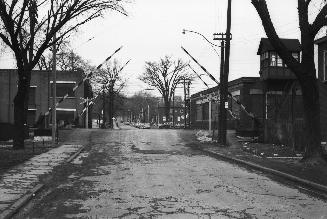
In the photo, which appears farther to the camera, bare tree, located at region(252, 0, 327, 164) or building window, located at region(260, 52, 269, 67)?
building window, located at region(260, 52, 269, 67)

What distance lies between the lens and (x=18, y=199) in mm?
10516

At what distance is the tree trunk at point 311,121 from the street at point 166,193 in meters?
2.41

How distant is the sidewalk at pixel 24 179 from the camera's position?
1015cm

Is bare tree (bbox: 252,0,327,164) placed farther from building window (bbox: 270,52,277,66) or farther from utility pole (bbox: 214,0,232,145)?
building window (bbox: 270,52,277,66)

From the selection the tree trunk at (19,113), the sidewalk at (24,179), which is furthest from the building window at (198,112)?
the sidewalk at (24,179)

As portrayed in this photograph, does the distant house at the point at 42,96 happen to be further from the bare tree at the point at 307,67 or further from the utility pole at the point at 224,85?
the bare tree at the point at 307,67

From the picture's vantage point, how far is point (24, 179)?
13945mm

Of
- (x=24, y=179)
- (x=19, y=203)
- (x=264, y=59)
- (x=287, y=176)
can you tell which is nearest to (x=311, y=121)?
(x=287, y=176)

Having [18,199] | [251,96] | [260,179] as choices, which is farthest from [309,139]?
[251,96]

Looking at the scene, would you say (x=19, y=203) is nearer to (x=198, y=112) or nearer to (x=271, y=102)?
(x=271, y=102)

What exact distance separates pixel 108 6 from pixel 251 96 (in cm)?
3258

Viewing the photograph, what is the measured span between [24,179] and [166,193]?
4.52m

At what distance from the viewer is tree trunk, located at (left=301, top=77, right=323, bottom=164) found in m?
17.4

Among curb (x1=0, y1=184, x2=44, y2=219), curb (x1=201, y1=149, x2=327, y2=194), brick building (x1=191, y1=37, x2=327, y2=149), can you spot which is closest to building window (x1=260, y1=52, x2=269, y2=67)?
brick building (x1=191, y1=37, x2=327, y2=149)
